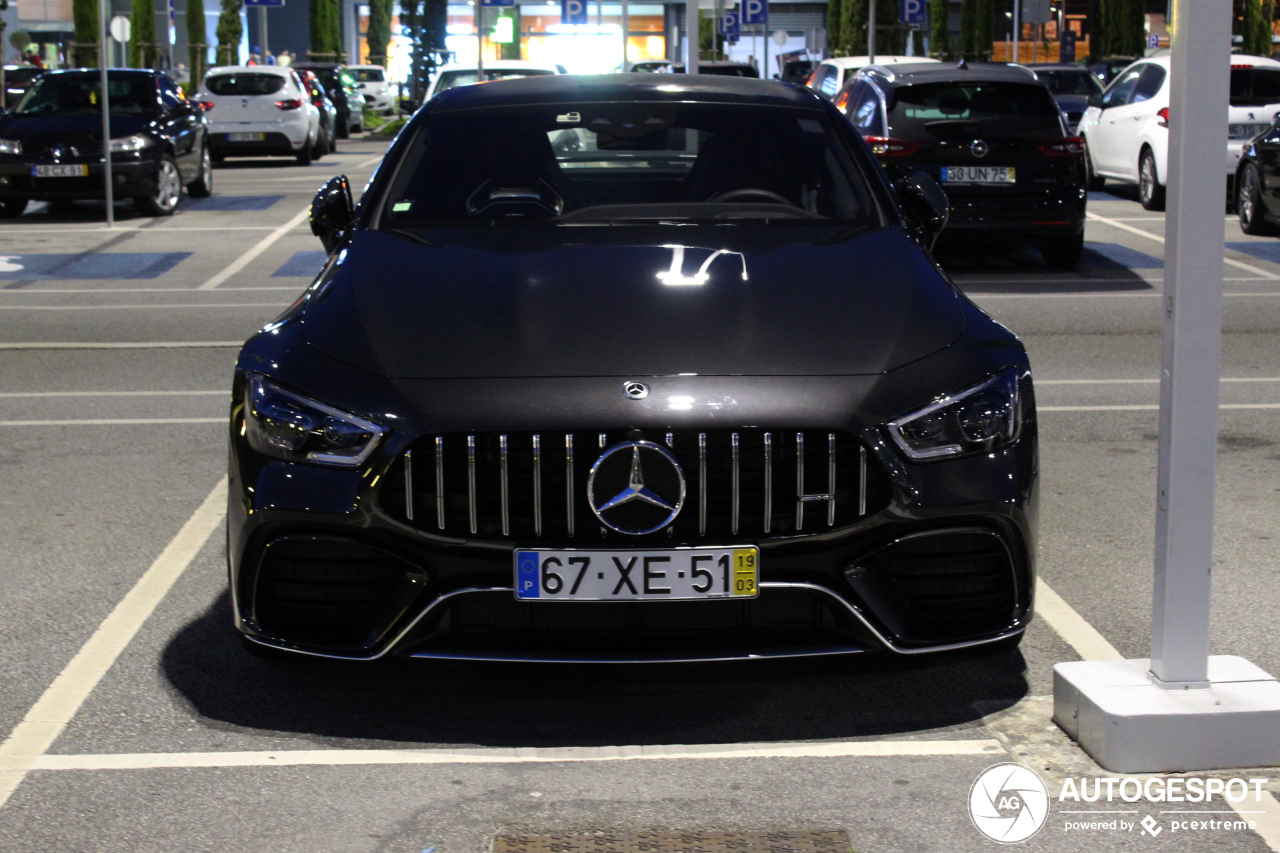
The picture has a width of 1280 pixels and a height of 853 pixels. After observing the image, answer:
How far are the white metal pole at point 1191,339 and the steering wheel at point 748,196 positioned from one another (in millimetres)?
1751

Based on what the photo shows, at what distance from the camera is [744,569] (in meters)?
3.75

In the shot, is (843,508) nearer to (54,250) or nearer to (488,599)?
(488,599)

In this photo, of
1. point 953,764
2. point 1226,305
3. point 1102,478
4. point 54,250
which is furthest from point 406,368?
point 54,250

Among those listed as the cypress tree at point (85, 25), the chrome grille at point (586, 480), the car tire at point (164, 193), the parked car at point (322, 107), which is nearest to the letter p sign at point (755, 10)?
the parked car at point (322, 107)

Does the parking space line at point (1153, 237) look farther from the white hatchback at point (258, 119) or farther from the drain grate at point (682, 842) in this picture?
the white hatchback at point (258, 119)

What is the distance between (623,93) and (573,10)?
36.0 meters

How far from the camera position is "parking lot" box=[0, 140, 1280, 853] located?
3496mm

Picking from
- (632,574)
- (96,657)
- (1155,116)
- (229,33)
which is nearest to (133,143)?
(1155,116)

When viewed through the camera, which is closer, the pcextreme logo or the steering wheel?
the pcextreme logo

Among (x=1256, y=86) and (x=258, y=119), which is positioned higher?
(x=1256, y=86)

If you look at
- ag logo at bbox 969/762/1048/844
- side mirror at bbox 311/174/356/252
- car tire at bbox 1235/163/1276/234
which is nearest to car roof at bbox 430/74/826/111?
side mirror at bbox 311/174/356/252

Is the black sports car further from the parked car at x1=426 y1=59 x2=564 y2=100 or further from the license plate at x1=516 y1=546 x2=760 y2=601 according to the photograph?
the parked car at x1=426 y1=59 x2=564 y2=100

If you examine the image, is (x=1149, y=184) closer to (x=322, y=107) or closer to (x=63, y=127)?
(x=63, y=127)

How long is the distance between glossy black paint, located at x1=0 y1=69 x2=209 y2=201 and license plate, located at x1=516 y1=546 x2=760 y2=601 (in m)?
15.6
